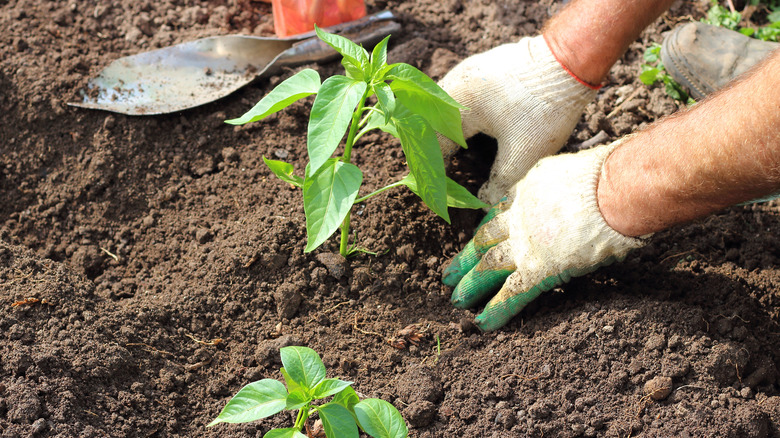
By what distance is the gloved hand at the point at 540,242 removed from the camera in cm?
199

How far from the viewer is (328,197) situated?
5.77ft

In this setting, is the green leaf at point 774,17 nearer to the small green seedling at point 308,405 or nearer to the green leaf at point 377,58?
the green leaf at point 377,58

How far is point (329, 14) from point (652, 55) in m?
1.58

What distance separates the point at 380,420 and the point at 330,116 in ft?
2.67

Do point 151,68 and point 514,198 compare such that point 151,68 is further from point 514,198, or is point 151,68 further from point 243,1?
point 514,198

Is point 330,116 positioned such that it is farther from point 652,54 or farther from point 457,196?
point 652,54

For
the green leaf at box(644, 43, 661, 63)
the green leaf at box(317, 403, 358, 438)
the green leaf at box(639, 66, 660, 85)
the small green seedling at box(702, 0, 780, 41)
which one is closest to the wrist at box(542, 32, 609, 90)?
the green leaf at box(639, 66, 660, 85)

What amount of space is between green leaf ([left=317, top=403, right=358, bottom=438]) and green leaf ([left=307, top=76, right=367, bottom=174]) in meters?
0.62

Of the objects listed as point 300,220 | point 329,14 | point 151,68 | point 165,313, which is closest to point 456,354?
point 300,220

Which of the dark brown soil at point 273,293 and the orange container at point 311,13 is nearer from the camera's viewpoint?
the dark brown soil at point 273,293

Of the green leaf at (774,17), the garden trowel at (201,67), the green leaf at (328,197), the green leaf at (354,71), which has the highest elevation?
the green leaf at (354,71)

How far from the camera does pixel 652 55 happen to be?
298cm

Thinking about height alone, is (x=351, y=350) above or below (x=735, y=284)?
below

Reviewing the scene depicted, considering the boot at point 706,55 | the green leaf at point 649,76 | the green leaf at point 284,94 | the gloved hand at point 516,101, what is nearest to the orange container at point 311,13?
the gloved hand at point 516,101
